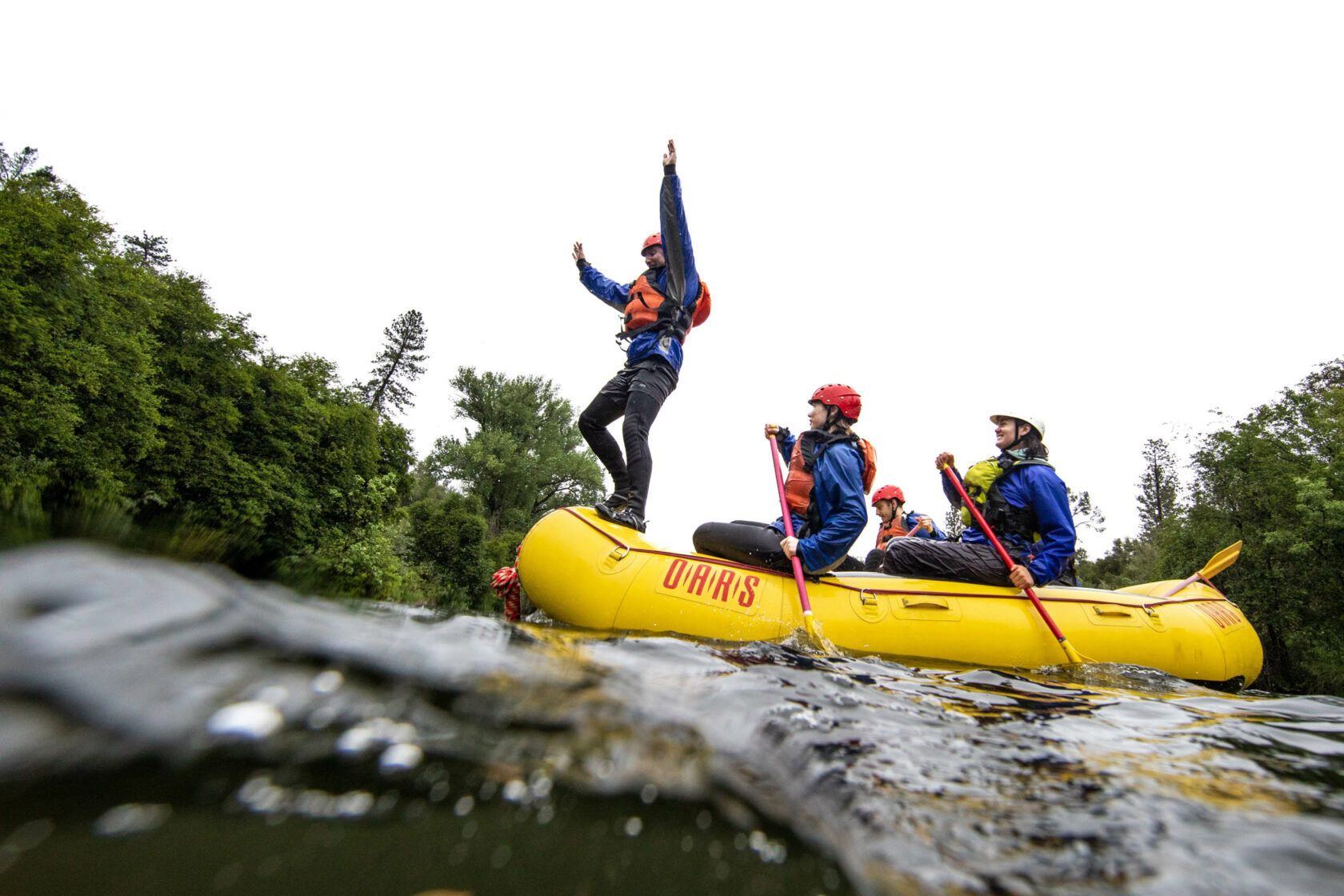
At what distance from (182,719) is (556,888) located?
0.58 m

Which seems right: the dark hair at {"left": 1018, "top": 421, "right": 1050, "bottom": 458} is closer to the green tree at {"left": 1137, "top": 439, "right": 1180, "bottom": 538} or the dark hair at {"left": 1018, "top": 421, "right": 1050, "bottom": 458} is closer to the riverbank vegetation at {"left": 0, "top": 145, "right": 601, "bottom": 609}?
the riverbank vegetation at {"left": 0, "top": 145, "right": 601, "bottom": 609}

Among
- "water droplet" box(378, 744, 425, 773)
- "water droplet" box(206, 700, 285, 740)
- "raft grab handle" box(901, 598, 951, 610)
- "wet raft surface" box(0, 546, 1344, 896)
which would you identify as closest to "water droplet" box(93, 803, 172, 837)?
"wet raft surface" box(0, 546, 1344, 896)

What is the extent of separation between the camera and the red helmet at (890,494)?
775cm

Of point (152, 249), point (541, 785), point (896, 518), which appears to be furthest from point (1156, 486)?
point (152, 249)

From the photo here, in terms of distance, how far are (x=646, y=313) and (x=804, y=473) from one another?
1739mm

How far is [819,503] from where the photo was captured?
4098 millimetres

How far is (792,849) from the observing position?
87 cm

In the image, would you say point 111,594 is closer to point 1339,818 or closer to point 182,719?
point 182,719

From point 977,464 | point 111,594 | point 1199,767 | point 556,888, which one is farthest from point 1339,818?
point 977,464

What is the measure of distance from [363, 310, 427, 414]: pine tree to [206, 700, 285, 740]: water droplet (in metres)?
35.9

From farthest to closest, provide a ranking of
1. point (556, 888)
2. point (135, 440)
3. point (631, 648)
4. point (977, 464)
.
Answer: point (135, 440), point (977, 464), point (631, 648), point (556, 888)

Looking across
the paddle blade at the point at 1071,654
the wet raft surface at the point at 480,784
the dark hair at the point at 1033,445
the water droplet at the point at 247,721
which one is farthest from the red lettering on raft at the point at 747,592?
the water droplet at the point at 247,721

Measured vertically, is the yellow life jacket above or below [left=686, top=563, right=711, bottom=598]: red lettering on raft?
above

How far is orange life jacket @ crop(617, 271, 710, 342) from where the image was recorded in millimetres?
4328
